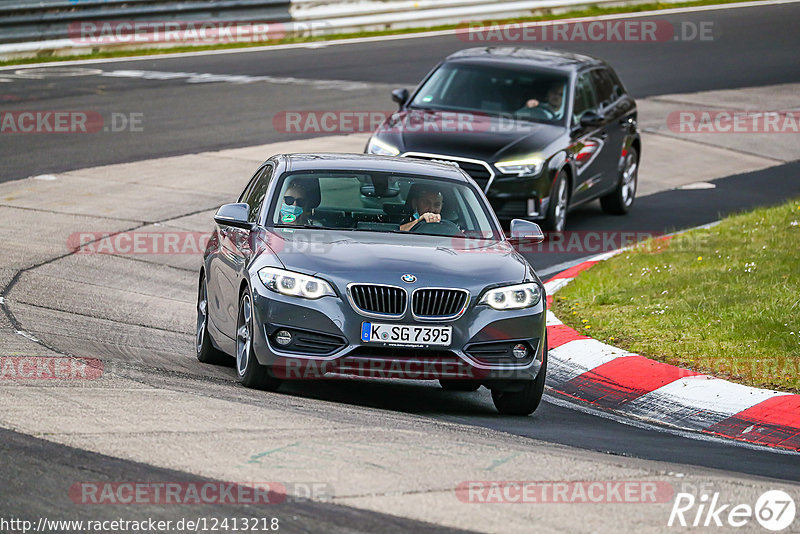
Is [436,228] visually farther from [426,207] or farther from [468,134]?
[468,134]

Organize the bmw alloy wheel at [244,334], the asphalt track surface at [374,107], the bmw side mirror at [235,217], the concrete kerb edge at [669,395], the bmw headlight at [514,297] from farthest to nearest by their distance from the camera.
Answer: the bmw side mirror at [235,217] → the concrete kerb edge at [669,395] → the bmw alloy wheel at [244,334] → the bmw headlight at [514,297] → the asphalt track surface at [374,107]

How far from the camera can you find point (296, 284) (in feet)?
26.8

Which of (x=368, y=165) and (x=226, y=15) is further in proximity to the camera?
(x=226, y=15)

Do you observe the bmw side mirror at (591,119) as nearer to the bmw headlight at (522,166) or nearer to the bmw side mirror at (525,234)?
the bmw headlight at (522,166)

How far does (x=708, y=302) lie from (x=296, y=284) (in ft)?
14.7

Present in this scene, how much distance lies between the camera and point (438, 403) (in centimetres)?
901

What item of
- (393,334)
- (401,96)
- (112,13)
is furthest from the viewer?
(112,13)

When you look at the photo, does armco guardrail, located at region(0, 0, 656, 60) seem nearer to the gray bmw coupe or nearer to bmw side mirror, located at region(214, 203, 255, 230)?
bmw side mirror, located at region(214, 203, 255, 230)

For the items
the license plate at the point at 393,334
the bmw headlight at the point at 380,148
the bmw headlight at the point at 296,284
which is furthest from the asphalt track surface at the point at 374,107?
the bmw headlight at the point at 380,148

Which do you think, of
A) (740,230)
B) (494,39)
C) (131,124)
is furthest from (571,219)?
(494,39)

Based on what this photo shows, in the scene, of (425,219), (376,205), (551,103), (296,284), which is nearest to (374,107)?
(551,103)

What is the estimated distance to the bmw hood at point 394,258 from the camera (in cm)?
817

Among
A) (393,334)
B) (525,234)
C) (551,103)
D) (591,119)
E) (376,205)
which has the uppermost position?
(376,205)

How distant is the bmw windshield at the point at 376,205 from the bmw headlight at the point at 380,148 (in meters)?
5.52
